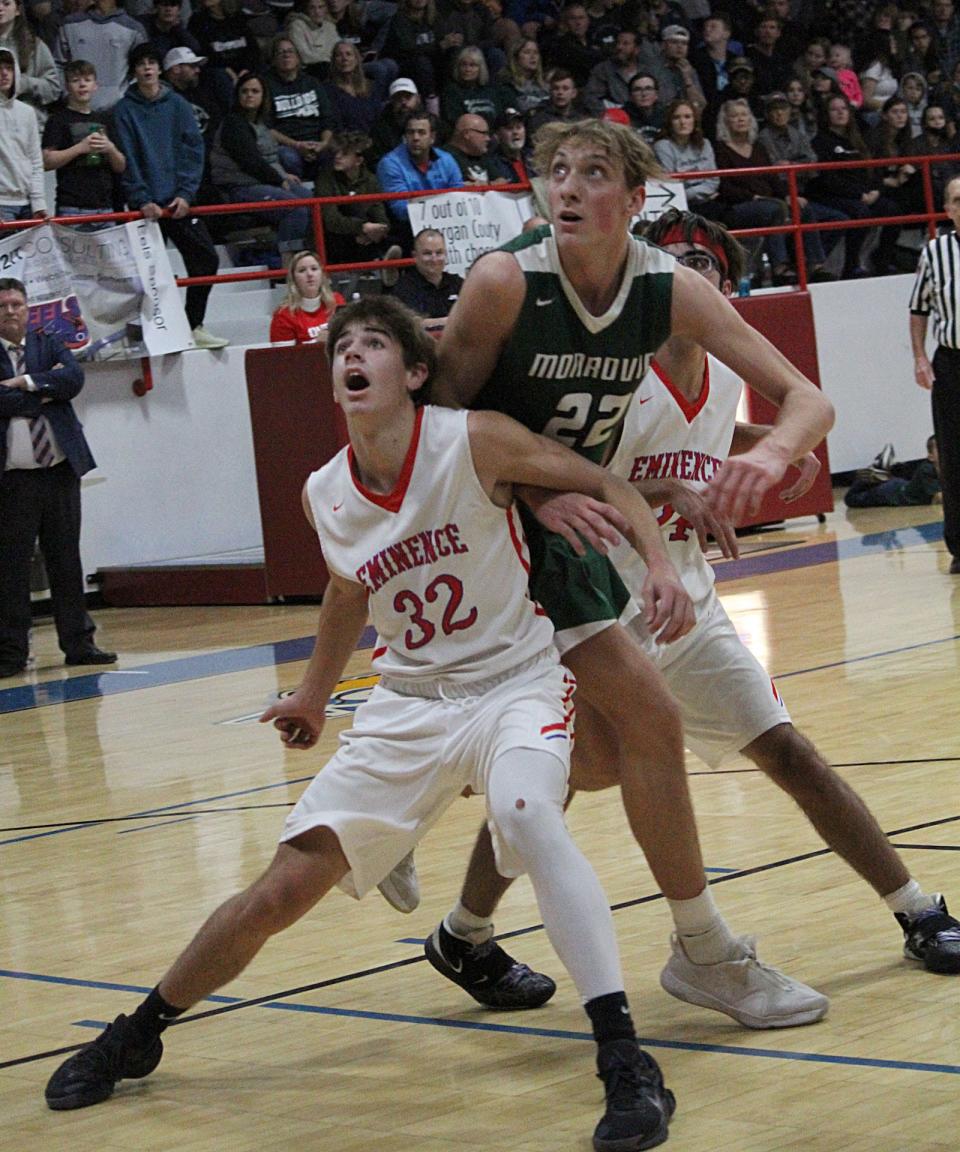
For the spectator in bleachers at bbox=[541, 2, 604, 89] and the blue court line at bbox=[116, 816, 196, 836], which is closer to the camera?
the blue court line at bbox=[116, 816, 196, 836]

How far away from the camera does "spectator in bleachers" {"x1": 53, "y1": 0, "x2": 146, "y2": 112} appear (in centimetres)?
1399

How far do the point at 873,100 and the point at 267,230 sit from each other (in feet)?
24.4

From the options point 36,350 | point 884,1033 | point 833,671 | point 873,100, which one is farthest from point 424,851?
point 873,100

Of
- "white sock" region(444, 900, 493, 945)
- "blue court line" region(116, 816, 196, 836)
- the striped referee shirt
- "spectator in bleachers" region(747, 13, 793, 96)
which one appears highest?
"spectator in bleachers" region(747, 13, 793, 96)

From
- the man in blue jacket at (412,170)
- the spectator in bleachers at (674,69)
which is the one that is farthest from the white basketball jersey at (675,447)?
the spectator in bleachers at (674,69)

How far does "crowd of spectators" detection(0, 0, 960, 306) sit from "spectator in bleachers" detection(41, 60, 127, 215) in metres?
0.01

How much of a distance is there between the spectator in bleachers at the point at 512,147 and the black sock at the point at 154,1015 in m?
11.9

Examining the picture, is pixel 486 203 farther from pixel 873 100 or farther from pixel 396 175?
pixel 873 100

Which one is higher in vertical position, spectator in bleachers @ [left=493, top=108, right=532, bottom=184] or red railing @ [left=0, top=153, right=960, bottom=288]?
spectator in bleachers @ [left=493, top=108, right=532, bottom=184]

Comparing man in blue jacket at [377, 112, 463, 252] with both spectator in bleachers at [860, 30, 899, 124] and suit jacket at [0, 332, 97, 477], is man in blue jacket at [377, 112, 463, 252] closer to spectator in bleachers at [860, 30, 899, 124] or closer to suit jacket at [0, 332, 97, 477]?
suit jacket at [0, 332, 97, 477]

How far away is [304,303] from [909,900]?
8.97m

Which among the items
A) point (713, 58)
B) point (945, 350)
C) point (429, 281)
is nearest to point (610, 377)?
point (945, 350)

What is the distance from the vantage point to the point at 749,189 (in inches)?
607

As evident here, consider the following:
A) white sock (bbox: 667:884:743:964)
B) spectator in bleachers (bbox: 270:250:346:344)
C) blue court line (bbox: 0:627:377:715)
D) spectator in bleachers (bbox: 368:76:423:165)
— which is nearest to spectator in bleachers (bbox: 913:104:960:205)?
spectator in bleachers (bbox: 368:76:423:165)
